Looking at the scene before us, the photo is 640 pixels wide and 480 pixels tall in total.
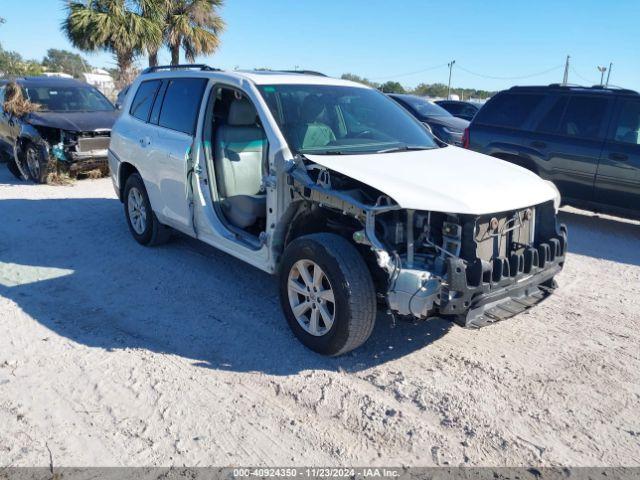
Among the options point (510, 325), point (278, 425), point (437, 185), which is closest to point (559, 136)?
point (510, 325)

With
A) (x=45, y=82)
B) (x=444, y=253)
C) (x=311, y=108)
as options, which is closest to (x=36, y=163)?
(x=45, y=82)

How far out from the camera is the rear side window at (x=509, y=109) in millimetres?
8000

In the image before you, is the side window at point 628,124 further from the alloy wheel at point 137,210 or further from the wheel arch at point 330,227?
the alloy wheel at point 137,210

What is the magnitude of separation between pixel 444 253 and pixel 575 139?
5.06m

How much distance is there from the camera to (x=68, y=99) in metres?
10.8

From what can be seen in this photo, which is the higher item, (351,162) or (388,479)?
(351,162)

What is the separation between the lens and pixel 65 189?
948cm

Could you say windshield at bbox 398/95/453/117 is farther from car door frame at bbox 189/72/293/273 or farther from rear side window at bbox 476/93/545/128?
car door frame at bbox 189/72/293/273

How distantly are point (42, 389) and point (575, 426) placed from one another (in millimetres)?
3284

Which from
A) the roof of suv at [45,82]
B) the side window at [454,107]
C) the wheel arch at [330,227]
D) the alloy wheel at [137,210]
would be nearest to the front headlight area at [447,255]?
the wheel arch at [330,227]

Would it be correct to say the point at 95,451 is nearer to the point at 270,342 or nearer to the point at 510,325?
the point at 270,342

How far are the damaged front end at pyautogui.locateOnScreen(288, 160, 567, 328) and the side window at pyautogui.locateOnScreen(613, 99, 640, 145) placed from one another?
4.01 m

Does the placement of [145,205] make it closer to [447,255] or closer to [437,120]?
[447,255]

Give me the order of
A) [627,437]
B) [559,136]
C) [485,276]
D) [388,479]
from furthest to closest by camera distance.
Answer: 1. [559,136]
2. [485,276]
3. [627,437]
4. [388,479]
